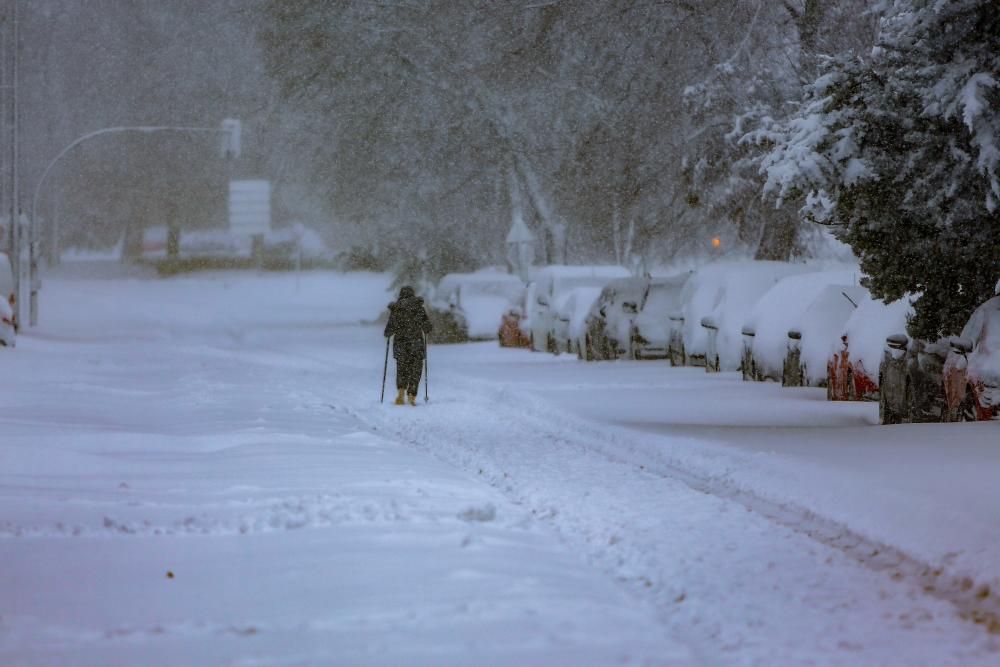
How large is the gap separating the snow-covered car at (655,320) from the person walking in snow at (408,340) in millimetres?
8891

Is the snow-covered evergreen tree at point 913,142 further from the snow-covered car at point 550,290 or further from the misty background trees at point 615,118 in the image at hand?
the snow-covered car at point 550,290

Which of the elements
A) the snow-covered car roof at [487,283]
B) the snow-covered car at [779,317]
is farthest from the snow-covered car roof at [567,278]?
the snow-covered car at [779,317]

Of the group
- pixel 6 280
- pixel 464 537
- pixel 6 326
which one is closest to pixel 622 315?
pixel 6 326

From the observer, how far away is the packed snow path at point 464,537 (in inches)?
234

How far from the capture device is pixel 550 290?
3341cm

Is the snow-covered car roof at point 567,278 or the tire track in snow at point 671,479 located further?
the snow-covered car roof at point 567,278

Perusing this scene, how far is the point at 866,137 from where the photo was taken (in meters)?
14.5

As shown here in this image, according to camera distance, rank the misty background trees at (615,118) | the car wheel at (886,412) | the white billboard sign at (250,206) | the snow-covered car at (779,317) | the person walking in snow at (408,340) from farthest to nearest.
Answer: the white billboard sign at (250,206) → the snow-covered car at (779,317) → the person walking in snow at (408,340) → the car wheel at (886,412) → the misty background trees at (615,118)

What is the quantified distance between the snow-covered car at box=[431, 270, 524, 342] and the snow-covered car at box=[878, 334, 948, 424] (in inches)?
910

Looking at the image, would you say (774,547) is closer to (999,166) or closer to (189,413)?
(999,166)

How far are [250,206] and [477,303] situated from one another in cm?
3563

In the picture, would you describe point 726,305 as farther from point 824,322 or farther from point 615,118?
point 615,118

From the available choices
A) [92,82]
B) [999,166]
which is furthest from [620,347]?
[92,82]

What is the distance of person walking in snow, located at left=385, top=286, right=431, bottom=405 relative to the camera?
63.1 ft
